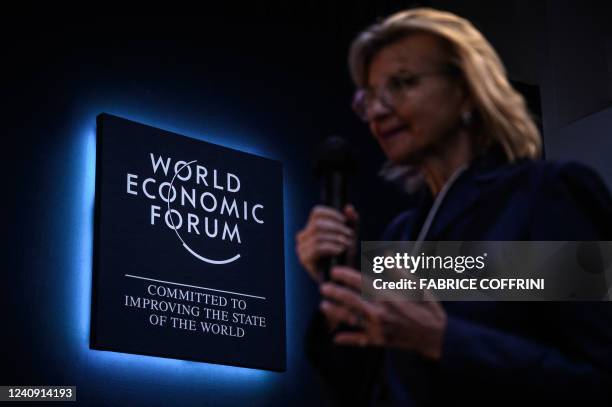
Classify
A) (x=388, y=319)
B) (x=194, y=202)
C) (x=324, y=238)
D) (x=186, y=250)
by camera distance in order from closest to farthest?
(x=388, y=319), (x=324, y=238), (x=186, y=250), (x=194, y=202)

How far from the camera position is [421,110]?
1480 mm

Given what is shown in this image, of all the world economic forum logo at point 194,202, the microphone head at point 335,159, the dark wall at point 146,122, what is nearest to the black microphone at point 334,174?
the microphone head at point 335,159

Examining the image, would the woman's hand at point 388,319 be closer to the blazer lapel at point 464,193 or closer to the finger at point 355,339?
the finger at point 355,339

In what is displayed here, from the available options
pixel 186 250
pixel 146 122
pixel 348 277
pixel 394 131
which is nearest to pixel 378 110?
pixel 394 131

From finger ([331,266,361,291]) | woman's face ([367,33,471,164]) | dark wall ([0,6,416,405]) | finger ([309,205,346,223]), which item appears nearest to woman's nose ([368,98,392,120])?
woman's face ([367,33,471,164])

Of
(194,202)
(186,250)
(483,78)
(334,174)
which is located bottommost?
(334,174)

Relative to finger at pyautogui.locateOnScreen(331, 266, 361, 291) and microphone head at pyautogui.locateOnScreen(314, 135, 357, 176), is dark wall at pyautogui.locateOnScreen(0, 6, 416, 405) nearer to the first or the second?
microphone head at pyautogui.locateOnScreen(314, 135, 357, 176)

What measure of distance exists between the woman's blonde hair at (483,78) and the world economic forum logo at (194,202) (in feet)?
11.0

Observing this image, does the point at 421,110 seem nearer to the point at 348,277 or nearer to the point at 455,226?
the point at 455,226

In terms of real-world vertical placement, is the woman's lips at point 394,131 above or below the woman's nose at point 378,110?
below

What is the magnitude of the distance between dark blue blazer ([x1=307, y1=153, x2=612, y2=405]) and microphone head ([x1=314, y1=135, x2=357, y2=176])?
0.14 metres

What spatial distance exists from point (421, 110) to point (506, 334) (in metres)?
0.38

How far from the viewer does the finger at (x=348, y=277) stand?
122cm

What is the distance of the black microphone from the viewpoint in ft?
4.34
